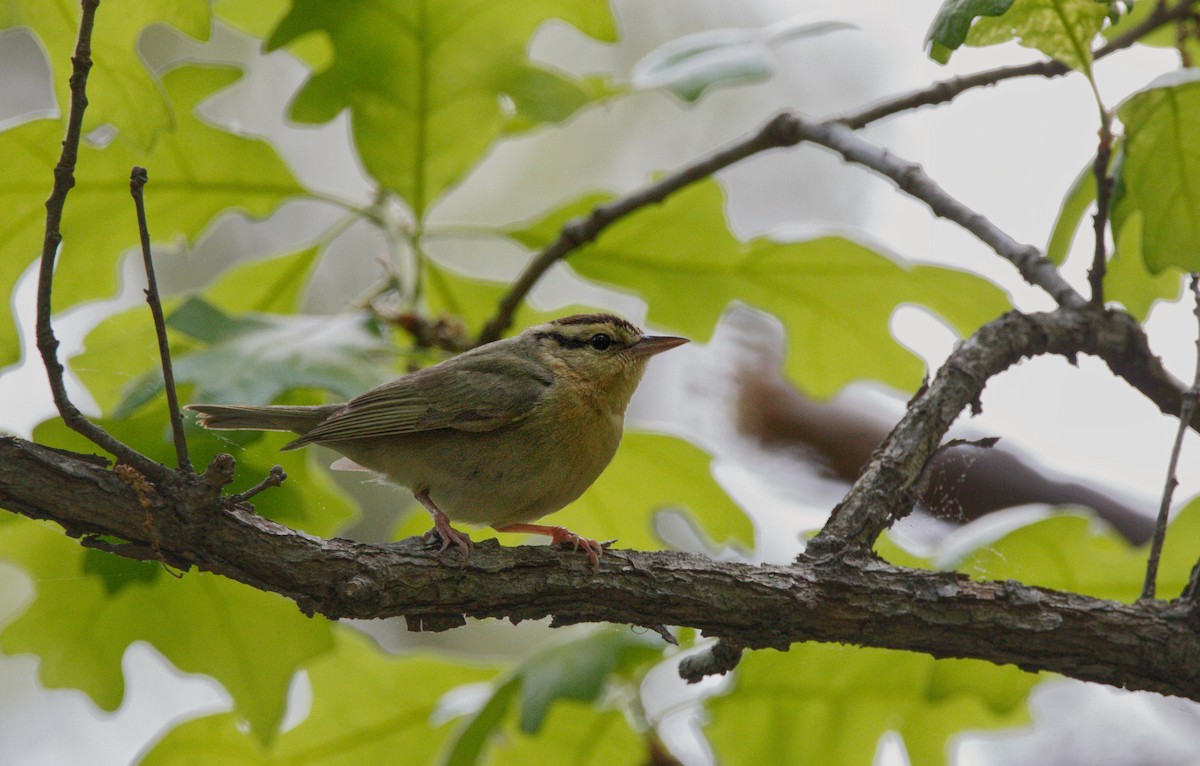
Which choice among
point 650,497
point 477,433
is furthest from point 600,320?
point 477,433

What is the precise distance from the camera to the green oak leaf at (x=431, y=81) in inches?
166

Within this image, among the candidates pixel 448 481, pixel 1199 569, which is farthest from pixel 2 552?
pixel 1199 569

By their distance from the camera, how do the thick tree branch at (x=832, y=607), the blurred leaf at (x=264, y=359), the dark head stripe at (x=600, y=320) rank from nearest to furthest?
the thick tree branch at (x=832, y=607), the blurred leaf at (x=264, y=359), the dark head stripe at (x=600, y=320)

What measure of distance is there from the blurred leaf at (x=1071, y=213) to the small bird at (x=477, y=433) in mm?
1752

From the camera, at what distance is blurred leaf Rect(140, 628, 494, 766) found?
445cm

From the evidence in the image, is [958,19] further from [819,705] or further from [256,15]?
[256,15]

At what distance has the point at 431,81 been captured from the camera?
432 centimetres

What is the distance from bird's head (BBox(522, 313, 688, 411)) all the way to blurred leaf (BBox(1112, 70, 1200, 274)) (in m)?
1.79

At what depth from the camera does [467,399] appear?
4.02 m

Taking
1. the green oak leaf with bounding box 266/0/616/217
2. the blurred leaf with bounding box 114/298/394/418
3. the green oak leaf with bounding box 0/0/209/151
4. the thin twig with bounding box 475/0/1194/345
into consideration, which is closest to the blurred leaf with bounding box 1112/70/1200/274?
the thin twig with bounding box 475/0/1194/345

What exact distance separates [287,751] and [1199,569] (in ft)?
11.3

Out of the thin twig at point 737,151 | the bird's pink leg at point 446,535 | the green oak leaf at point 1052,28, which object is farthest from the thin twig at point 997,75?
the bird's pink leg at point 446,535

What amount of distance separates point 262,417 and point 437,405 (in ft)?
2.07

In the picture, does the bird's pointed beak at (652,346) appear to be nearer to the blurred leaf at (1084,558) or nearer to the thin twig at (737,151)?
the thin twig at (737,151)
